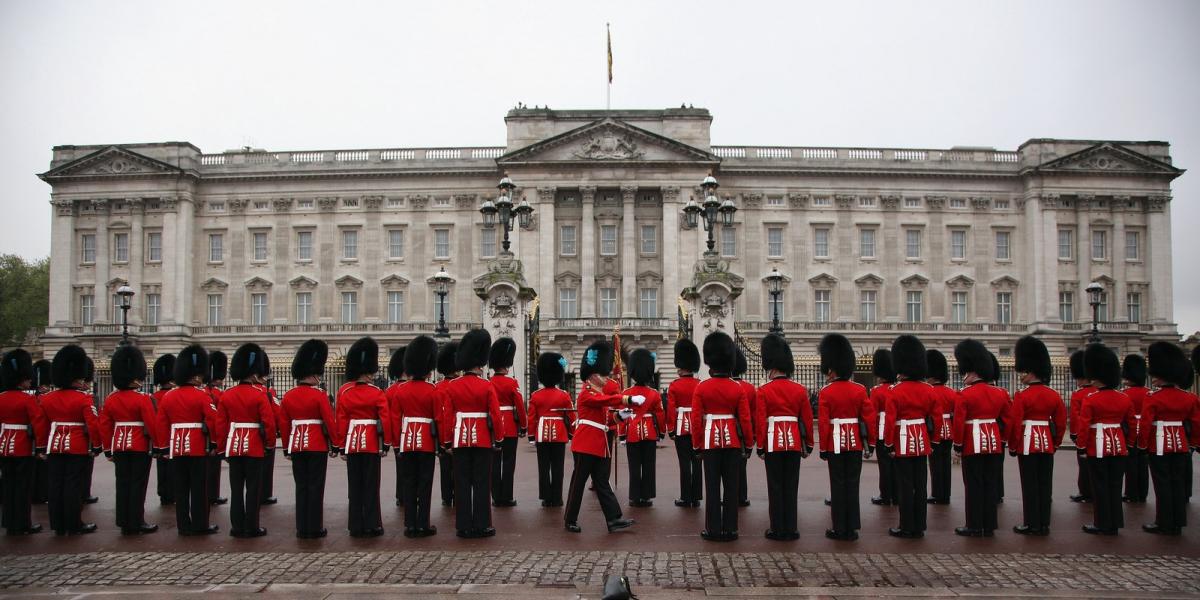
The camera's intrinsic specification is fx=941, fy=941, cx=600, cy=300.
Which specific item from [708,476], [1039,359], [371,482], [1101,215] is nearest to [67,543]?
[371,482]

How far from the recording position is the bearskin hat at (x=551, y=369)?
1248cm

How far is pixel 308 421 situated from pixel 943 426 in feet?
22.9

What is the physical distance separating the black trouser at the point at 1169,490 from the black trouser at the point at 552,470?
6977 millimetres

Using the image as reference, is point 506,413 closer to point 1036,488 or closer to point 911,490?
point 911,490

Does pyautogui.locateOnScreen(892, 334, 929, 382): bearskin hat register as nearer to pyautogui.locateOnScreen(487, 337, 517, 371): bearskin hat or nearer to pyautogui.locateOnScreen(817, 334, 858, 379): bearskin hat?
pyautogui.locateOnScreen(817, 334, 858, 379): bearskin hat

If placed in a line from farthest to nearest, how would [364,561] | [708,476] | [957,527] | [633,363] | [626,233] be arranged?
[626,233]
[633,363]
[957,527]
[708,476]
[364,561]

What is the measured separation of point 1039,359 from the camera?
A: 1095 cm

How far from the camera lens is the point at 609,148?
174ft

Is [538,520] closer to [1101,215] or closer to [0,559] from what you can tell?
[0,559]

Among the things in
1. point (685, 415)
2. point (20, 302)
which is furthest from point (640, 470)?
point (20, 302)

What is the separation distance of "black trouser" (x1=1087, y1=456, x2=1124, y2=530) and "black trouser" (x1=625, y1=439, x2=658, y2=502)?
17.1ft

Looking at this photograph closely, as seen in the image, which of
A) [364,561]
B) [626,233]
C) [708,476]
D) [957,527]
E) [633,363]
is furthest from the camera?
[626,233]

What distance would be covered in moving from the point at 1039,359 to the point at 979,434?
1.39m

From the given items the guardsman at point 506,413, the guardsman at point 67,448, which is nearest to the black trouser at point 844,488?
the guardsman at point 506,413
